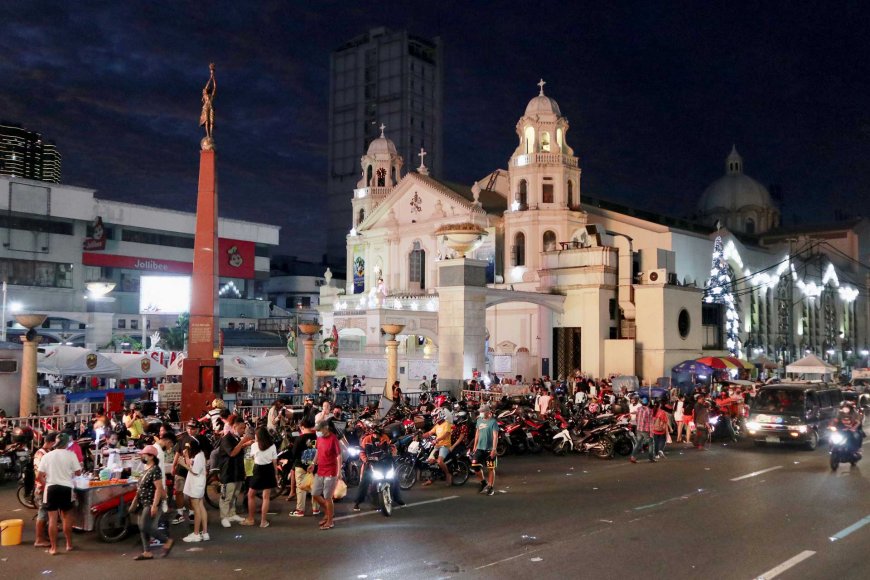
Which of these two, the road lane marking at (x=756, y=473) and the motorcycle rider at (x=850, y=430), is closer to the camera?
the road lane marking at (x=756, y=473)

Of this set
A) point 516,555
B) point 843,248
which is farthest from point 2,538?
point 843,248

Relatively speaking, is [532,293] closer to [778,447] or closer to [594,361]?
[594,361]

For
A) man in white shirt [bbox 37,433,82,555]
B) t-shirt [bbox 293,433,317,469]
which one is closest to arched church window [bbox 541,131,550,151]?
t-shirt [bbox 293,433,317,469]

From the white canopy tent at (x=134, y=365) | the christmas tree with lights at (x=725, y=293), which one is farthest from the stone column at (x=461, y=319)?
the christmas tree with lights at (x=725, y=293)

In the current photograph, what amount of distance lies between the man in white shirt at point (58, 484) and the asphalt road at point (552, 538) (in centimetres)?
35

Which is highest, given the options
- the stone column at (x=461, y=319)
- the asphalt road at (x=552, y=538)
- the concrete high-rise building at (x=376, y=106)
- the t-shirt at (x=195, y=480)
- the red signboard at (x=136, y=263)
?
the concrete high-rise building at (x=376, y=106)

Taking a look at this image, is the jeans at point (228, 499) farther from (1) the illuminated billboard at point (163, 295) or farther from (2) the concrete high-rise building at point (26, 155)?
(2) the concrete high-rise building at point (26, 155)

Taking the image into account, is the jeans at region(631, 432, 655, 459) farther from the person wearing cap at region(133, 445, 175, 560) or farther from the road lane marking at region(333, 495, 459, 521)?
the person wearing cap at region(133, 445, 175, 560)

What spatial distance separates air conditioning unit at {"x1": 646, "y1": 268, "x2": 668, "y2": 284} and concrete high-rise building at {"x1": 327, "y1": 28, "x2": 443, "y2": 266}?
231ft

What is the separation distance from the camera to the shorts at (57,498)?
411 inches

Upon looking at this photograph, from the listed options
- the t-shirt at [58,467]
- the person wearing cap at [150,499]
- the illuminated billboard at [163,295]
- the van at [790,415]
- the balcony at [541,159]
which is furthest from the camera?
the illuminated billboard at [163,295]

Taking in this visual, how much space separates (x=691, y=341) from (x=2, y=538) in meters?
36.6

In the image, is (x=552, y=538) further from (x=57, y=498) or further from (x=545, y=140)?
(x=545, y=140)

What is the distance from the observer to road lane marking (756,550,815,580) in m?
9.37
